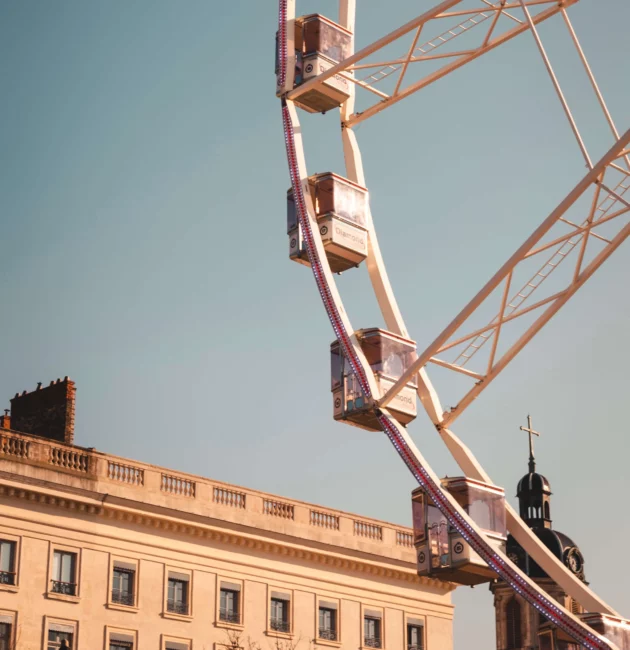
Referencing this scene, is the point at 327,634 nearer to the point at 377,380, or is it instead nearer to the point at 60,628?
the point at 60,628

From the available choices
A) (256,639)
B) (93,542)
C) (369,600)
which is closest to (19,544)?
(93,542)

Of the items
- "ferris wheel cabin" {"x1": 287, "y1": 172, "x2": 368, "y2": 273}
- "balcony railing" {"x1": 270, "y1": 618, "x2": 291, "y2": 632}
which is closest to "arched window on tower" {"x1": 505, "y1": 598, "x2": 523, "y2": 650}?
"balcony railing" {"x1": 270, "y1": 618, "x2": 291, "y2": 632}

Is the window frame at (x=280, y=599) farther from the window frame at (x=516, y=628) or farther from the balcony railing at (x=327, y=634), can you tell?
the window frame at (x=516, y=628)

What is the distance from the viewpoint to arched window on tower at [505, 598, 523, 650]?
11931 cm

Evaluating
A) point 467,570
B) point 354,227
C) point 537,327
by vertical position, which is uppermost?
point 354,227

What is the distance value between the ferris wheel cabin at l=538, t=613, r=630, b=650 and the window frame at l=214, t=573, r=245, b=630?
86.9ft

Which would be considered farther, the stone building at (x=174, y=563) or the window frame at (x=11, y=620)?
the stone building at (x=174, y=563)

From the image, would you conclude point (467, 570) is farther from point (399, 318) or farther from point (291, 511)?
point (291, 511)

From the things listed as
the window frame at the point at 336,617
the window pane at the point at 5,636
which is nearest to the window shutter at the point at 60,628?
the window pane at the point at 5,636

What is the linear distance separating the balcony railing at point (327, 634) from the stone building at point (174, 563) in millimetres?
63

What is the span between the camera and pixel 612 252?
1344 inches

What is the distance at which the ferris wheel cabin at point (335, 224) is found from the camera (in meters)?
38.3

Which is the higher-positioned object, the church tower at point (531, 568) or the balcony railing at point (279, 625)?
the church tower at point (531, 568)

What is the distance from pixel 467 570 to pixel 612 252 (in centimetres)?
636
